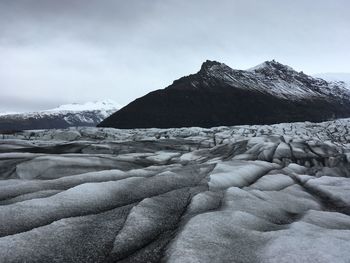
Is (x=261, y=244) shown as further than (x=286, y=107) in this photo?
No

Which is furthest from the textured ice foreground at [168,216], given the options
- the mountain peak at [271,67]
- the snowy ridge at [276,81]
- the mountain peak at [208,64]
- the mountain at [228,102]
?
the mountain peak at [271,67]

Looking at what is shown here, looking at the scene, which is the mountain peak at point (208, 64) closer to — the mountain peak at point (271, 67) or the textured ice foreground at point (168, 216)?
the mountain peak at point (271, 67)

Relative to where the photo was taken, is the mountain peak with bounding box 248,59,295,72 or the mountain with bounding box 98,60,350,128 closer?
the mountain with bounding box 98,60,350,128

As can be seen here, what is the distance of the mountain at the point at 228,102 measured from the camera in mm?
132375

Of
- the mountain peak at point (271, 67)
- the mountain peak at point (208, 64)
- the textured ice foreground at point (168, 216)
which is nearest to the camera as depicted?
the textured ice foreground at point (168, 216)

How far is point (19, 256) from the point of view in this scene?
23.7ft

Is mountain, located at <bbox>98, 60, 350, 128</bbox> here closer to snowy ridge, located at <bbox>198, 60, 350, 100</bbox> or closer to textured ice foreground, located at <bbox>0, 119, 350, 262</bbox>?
snowy ridge, located at <bbox>198, 60, 350, 100</bbox>

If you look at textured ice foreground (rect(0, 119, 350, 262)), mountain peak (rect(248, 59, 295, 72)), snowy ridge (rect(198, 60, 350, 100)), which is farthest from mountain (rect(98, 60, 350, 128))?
textured ice foreground (rect(0, 119, 350, 262))

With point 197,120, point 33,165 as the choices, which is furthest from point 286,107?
point 33,165

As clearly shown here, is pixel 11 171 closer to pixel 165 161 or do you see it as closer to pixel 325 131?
pixel 165 161

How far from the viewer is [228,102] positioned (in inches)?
5605

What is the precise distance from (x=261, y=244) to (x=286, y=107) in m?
139

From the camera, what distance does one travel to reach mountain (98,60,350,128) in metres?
132

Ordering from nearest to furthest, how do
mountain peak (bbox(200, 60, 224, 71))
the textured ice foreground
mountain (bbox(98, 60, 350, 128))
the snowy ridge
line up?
1. the textured ice foreground
2. mountain (bbox(98, 60, 350, 128))
3. the snowy ridge
4. mountain peak (bbox(200, 60, 224, 71))
